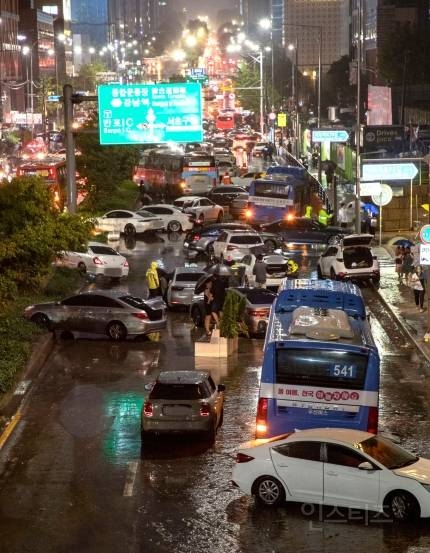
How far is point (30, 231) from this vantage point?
26.6 m

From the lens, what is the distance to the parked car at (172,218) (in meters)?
53.8

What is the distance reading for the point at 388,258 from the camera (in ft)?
148

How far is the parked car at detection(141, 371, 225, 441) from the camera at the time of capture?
18453 millimetres

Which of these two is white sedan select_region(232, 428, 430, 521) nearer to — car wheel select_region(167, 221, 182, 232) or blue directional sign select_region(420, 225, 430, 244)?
blue directional sign select_region(420, 225, 430, 244)

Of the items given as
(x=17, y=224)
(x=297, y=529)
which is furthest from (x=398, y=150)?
(x=297, y=529)

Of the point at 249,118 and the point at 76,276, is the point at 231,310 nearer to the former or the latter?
the point at 76,276

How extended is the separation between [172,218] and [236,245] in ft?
39.6

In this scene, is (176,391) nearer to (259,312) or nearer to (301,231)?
(259,312)

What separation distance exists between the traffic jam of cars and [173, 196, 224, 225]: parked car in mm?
58

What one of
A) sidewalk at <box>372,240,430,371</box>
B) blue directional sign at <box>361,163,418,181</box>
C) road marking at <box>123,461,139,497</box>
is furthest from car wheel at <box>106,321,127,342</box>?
blue directional sign at <box>361,163,418,181</box>

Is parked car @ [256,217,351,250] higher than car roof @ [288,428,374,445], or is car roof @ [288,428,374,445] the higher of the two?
car roof @ [288,428,374,445]

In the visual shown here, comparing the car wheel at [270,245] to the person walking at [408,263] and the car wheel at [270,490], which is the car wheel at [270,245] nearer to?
the person walking at [408,263]

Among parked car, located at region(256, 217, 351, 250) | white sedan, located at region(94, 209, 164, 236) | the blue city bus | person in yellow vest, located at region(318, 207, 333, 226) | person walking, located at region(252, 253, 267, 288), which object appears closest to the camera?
the blue city bus

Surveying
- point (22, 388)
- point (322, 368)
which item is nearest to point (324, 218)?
point (22, 388)
